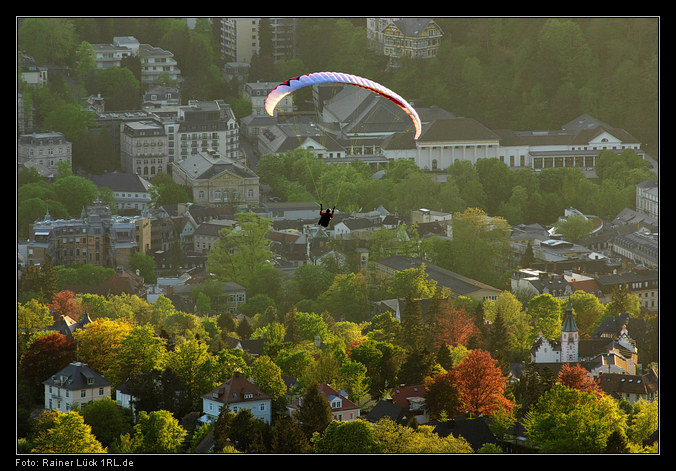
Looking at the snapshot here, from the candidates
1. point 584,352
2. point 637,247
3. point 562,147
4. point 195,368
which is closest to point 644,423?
point 584,352

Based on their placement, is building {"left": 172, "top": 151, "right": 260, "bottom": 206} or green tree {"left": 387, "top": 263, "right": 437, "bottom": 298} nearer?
green tree {"left": 387, "top": 263, "right": 437, "bottom": 298}

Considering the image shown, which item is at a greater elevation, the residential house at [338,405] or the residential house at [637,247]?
the residential house at [637,247]

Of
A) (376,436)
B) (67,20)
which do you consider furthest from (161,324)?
(67,20)

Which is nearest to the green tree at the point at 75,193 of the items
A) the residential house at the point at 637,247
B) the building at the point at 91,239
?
the building at the point at 91,239

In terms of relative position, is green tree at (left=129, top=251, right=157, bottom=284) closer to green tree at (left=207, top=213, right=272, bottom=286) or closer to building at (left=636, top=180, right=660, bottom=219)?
green tree at (left=207, top=213, right=272, bottom=286)

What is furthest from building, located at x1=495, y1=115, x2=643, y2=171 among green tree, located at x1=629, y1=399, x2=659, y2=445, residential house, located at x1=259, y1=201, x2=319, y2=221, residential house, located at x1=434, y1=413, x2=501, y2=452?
residential house, located at x1=434, y1=413, x2=501, y2=452

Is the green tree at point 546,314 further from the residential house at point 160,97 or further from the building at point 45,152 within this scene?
the residential house at point 160,97
